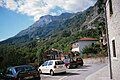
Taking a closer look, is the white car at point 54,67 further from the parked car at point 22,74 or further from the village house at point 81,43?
the village house at point 81,43

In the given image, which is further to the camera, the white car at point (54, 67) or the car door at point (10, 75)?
the white car at point (54, 67)

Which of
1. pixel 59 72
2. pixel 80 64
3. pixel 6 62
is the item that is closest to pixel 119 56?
pixel 59 72

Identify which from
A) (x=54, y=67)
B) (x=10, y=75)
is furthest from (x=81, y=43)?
(x=10, y=75)

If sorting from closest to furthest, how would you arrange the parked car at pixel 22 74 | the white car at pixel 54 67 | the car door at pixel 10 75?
the parked car at pixel 22 74, the car door at pixel 10 75, the white car at pixel 54 67

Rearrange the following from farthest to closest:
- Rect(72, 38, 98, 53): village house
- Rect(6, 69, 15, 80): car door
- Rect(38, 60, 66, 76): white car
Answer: Rect(72, 38, 98, 53): village house
Rect(38, 60, 66, 76): white car
Rect(6, 69, 15, 80): car door

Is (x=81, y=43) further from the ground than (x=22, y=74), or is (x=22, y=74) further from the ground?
(x=81, y=43)

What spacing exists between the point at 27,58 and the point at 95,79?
20.8 meters

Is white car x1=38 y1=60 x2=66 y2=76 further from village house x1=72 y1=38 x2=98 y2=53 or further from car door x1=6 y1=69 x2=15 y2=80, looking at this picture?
village house x1=72 y1=38 x2=98 y2=53

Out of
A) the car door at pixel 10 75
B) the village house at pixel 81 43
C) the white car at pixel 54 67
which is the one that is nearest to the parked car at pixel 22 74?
the car door at pixel 10 75

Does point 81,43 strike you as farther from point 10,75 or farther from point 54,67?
point 10,75

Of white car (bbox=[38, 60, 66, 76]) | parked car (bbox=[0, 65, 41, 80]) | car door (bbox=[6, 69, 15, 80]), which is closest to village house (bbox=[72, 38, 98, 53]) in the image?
white car (bbox=[38, 60, 66, 76])

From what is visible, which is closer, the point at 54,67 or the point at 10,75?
the point at 10,75

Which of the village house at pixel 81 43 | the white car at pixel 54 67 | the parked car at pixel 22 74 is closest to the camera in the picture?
the parked car at pixel 22 74

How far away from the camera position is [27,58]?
1560 inches
